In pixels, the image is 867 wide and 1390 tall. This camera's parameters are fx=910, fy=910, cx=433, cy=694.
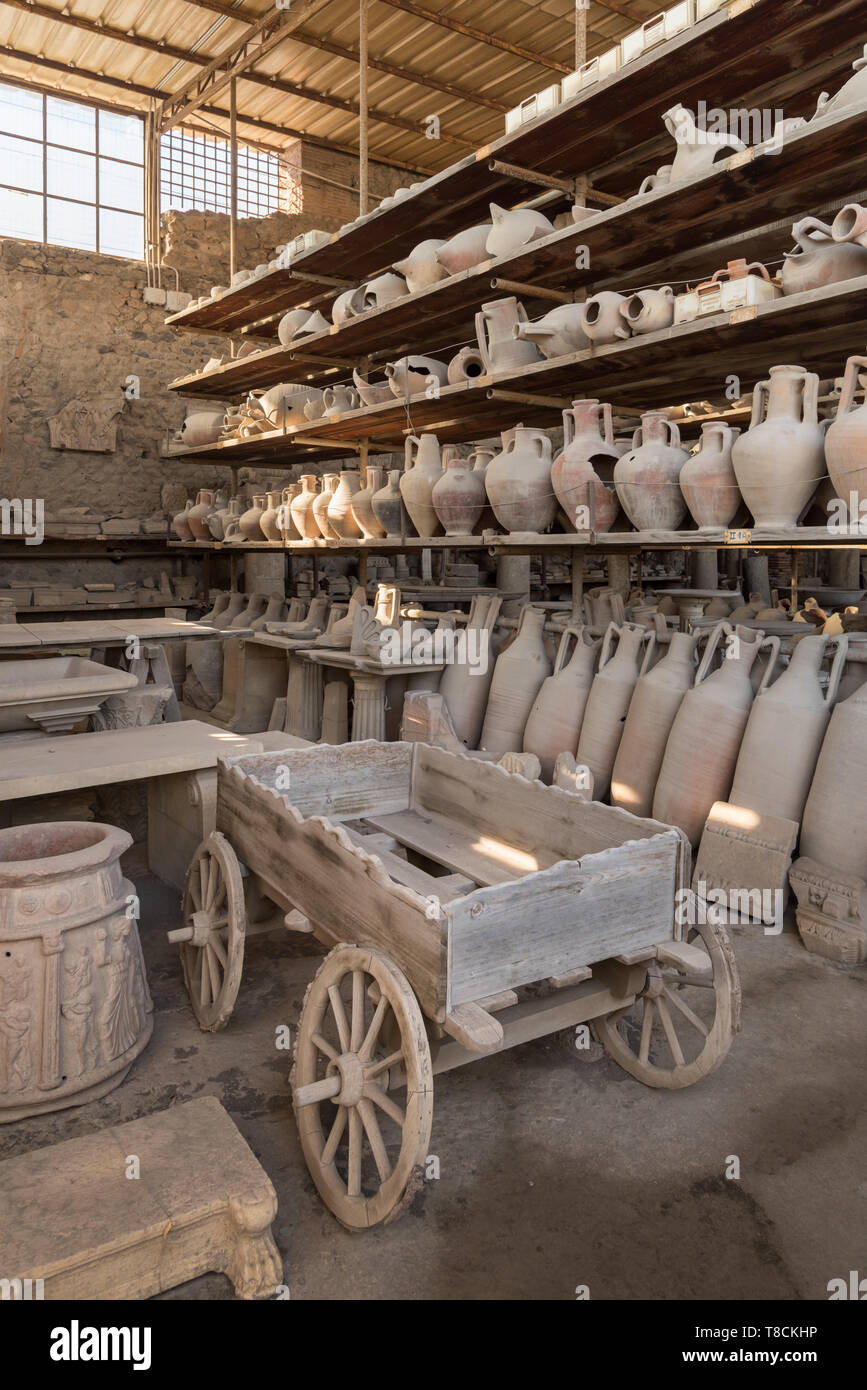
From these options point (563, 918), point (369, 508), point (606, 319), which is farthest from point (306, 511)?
point (563, 918)

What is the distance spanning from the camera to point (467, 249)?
15.9 feet

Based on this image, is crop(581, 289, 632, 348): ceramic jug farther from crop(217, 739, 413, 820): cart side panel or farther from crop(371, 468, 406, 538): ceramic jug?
crop(217, 739, 413, 820): cart side panel

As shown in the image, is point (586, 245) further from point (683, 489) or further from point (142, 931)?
point (142, 931)

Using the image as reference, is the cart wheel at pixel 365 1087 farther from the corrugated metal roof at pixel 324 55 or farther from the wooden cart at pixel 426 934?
the corrugated metal roof at pixel 324 55

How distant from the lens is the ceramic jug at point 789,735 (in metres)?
3.19

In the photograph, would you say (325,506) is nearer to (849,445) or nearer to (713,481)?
(713,481)

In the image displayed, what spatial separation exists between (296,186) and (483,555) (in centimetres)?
509

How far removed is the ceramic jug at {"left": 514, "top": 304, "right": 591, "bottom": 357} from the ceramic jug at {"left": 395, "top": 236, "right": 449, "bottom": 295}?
107cm

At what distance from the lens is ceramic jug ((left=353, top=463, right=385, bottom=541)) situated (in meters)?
5.59

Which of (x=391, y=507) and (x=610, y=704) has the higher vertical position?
(x=391, y=507)

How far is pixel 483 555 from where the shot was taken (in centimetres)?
1028

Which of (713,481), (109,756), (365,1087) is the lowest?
(365,1087)

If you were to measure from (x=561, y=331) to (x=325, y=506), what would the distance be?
2392 millimetres
